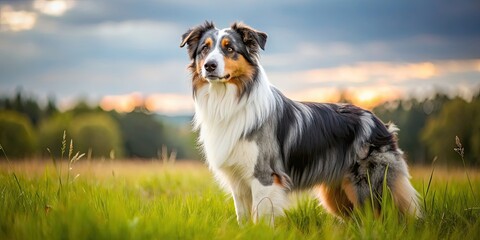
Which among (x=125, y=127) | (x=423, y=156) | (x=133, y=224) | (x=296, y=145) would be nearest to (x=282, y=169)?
(x=296, y=145)

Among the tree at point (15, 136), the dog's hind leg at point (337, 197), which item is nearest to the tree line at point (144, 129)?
the tree at point (15, 136)

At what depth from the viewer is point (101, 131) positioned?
5444 centimetres

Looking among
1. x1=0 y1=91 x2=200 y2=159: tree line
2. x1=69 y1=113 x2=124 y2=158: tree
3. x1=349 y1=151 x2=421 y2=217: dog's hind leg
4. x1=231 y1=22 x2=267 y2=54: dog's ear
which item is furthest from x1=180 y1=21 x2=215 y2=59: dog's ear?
x1=69 y1=113 x2=124 y2=158: tree

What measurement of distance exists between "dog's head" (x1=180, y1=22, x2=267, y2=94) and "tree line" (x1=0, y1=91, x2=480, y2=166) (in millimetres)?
23573

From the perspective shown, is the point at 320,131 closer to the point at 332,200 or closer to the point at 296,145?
the point at 296,145

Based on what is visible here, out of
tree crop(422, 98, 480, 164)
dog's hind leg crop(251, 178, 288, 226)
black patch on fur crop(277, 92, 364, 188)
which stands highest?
black patch on fur crop(277, 92, 364, 188)

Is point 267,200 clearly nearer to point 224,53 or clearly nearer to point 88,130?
point 224,53

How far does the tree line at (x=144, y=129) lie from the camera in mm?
40375

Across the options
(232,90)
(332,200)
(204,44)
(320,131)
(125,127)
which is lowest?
(125,127)

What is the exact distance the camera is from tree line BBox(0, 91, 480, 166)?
40.4 m

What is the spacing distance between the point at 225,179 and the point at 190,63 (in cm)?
157

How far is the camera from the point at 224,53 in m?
5.84

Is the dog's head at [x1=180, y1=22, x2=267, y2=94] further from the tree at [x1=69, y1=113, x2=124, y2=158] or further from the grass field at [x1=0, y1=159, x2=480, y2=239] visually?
the tree at [x1=69, y1=113, x2=124, y2=158]

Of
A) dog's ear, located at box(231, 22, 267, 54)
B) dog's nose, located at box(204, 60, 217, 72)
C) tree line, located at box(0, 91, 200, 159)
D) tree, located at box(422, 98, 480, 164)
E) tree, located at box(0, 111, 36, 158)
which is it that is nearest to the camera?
dog's nose, located at box(204, 60, 217, 72)
